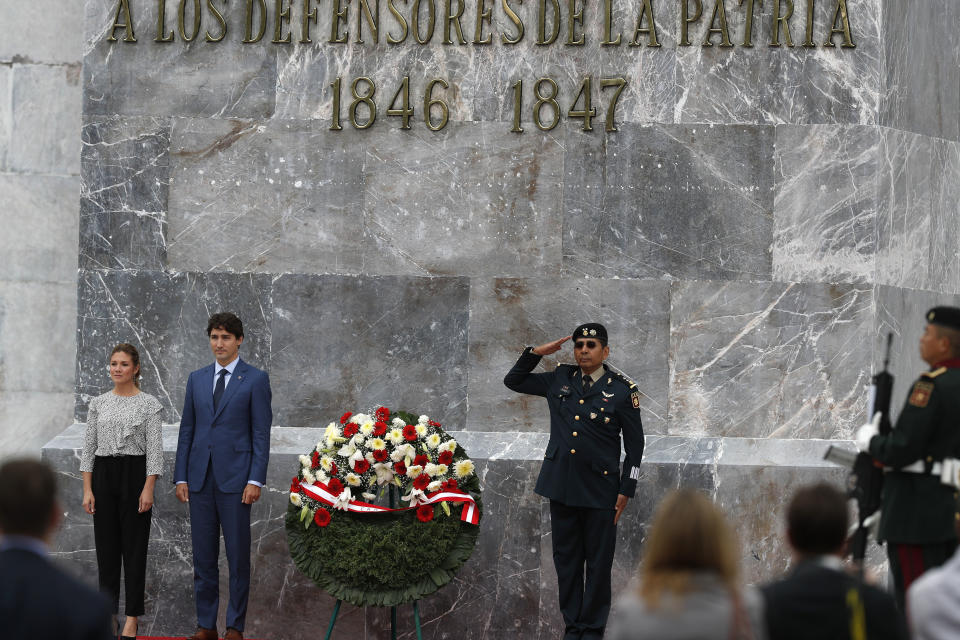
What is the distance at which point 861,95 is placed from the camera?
8648 mm

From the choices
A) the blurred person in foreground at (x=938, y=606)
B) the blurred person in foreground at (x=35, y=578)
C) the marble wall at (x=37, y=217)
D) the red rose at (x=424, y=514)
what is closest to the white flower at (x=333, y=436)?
the red rose at (x=424, y=514)

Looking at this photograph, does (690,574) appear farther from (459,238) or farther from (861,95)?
(861,95)

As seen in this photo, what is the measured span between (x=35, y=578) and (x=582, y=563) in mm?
4760

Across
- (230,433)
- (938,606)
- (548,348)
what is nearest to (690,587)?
(938,606)

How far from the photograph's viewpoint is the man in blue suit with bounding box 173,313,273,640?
7.71 metres

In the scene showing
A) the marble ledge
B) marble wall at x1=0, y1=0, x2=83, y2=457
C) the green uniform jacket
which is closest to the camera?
the green uniform jacket

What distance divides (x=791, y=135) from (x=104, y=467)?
5069 millimetres

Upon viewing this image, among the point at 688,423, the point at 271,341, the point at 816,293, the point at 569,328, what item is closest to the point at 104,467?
the point at 271,341

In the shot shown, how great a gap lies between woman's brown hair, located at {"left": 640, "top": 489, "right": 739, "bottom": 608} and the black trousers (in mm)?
5125

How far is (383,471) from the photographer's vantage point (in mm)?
7301

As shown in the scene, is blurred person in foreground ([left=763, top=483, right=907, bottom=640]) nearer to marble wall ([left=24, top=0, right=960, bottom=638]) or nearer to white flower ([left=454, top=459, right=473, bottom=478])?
white flower ([left=454, top=459, right=473, bottom=478])

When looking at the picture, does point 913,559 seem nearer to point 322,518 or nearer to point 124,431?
point 322,518

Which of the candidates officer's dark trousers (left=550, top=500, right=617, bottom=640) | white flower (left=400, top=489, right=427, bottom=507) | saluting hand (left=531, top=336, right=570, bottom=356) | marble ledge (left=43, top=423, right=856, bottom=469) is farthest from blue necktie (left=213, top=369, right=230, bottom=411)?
officer's dark trousers (left=550, top=500, right=617, bottom=640)

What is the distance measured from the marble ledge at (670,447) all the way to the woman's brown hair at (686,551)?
530 centimetres
